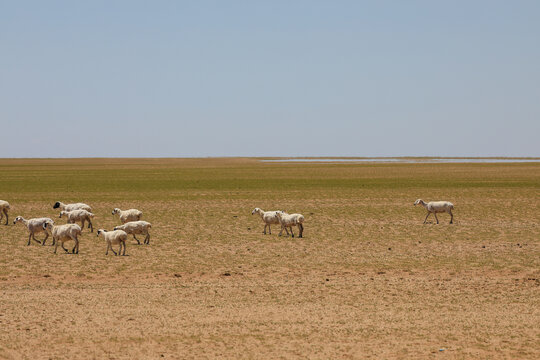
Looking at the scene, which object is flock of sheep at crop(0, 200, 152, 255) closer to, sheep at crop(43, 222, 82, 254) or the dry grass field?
sheep at crop(43, 222, 82, 254)

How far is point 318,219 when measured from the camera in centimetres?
3150

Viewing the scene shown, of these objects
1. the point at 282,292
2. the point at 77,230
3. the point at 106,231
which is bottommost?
the point at 282,292

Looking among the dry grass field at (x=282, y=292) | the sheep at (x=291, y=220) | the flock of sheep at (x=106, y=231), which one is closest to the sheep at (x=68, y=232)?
the flock of sheep at (x=106, y=231)

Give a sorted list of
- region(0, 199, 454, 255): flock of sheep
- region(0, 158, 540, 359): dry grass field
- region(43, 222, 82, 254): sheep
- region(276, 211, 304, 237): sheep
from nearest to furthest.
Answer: region(0, 158, 540, 359): dry grass field, region(43, 222, 82, 254): sheep, region(0, 199, 454, 255): flock of sheep, region(276, 211, 304, 237): sheep

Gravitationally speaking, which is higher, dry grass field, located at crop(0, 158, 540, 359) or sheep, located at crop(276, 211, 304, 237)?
sheep, located at crop(276, 211, 304, 237)

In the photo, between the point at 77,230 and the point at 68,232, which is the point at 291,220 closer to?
the point at 77,230

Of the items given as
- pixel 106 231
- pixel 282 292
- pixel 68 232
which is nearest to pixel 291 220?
pixel 106 231

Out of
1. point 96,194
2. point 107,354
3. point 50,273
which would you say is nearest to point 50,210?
point 96,194

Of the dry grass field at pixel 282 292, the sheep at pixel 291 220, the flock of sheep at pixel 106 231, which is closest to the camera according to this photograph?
the dry grass field at pixel 282 292

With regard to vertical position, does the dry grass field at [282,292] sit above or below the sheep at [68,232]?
below

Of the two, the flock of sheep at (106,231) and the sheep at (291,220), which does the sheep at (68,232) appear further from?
the sheep at (291,220)

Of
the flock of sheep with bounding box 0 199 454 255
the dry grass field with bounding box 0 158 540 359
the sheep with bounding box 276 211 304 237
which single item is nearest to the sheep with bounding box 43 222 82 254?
the flock of sheep with bounding box 0 199 454 255

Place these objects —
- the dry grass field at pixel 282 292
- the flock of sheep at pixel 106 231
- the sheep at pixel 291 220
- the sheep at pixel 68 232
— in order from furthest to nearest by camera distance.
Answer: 1. the sheep at pixel 291 220
2. the flock of sheep at pixel 106 231
3. the sheep at pixel 68 232
4. the dry grass field at pixel 282 292

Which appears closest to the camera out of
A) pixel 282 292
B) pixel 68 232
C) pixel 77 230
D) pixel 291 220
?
pixel 282 292
